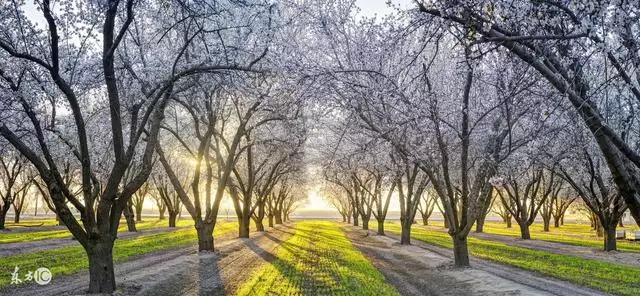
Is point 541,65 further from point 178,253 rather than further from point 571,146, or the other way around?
point 178,253

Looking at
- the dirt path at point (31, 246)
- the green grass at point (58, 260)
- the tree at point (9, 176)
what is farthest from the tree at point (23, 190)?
the green grass at point (58, 260)

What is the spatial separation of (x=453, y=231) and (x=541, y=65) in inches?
620

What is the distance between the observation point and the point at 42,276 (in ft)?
64.2

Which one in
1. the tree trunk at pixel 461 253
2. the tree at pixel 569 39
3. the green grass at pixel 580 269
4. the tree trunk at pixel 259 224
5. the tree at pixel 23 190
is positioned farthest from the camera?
the tree trunk at pixel 259 224

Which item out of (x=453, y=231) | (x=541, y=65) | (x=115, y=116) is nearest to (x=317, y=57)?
(x=453, y=231)

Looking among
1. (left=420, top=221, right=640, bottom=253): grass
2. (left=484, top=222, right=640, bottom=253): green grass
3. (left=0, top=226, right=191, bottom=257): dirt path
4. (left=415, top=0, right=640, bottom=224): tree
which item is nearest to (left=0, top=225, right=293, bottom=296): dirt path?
(left=0, top=226, right=191, bottom=257): dirt path

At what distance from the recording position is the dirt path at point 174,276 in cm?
1659

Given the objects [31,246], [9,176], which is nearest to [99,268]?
[31,246]

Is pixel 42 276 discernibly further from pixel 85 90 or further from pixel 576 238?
pixel 576 238

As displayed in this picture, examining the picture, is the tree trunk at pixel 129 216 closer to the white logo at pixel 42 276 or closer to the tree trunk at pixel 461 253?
the white logo at pixel 42 276

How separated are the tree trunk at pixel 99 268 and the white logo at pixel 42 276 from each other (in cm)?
451

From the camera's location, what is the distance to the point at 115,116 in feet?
47.9

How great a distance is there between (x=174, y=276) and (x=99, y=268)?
5.14 metres

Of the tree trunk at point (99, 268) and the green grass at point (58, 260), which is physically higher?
the tree trunk at point (99, 268)
